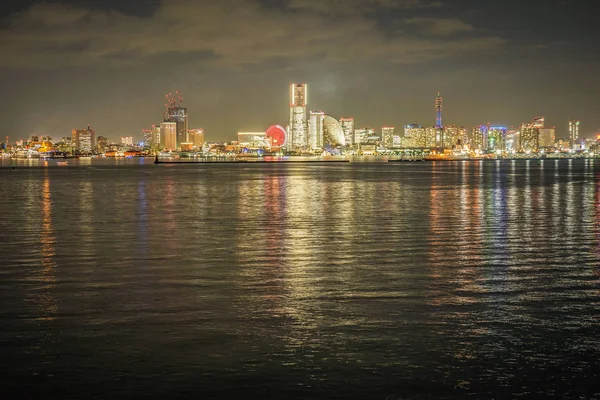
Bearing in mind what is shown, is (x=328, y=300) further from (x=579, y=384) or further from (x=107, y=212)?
(x=107, y=212)

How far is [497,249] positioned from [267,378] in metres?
13.2

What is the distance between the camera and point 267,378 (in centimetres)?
883

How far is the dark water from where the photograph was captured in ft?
28.8

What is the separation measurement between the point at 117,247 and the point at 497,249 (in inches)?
450

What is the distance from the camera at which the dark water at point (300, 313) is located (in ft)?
28.8

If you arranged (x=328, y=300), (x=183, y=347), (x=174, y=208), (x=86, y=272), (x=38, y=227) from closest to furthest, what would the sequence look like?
(x=183, y=347) → (x=328, y=300) → (x=86, y=272) → (x=38, y=227) → (x=174, y=208)

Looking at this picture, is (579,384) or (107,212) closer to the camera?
(579,384)

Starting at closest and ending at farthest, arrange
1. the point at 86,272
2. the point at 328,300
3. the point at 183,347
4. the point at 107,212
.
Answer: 1. the point at 183,347
2. the point at 328,300
3. the point at 86,272
4. the point at 107,212

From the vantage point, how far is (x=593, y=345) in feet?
33.4

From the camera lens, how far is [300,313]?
39.7 ft

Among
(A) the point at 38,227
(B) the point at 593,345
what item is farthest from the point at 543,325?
(A) the point at 38,227

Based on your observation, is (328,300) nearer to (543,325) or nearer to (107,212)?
(543,325)

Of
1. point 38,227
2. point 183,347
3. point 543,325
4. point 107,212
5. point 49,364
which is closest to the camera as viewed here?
point 49,364

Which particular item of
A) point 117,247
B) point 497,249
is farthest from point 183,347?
point 497,249
